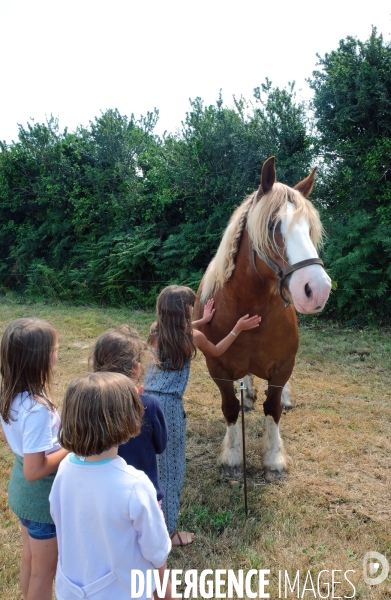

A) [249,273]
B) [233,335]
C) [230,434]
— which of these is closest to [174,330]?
[233,335]

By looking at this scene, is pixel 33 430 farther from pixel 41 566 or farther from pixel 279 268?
pixel 279 268

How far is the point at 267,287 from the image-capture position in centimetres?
255

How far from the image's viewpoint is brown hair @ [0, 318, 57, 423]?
4.93ft

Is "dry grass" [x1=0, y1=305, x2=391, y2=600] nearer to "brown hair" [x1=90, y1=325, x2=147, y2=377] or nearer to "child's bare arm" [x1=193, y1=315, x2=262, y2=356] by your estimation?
"child's bare arm" [x1=193, y1=315, x2=262, y2=356]

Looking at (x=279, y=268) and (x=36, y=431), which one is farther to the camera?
(x=279, y=268)

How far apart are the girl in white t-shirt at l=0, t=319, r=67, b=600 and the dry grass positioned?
0.67 m

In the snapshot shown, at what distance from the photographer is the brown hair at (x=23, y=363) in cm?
150

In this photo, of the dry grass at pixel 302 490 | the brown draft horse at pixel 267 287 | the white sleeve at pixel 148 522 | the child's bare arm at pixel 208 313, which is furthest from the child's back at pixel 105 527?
the child's bare arm at pixel 208 313

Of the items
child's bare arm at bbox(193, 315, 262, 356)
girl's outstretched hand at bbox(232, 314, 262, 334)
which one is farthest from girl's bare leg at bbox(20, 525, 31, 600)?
girl's outstretched hand at bbox(232, 314, 262, 334)

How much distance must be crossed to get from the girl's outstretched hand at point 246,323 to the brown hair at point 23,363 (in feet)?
4.27

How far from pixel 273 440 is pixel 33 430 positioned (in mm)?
2055

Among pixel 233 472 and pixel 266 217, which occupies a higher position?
pixel 266 217

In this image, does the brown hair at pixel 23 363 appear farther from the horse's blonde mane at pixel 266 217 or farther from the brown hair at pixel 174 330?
the horse's blonde mane at pixel 266 217

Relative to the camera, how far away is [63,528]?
3.95ft
